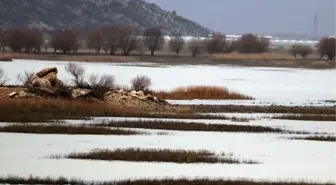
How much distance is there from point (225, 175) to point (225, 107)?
23.2 m

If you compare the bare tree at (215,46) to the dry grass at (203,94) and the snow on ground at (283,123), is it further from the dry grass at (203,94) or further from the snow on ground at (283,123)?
the snow on ground at (283,123)

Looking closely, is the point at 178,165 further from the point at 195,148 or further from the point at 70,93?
the point at 70,93

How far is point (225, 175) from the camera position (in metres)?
18.8

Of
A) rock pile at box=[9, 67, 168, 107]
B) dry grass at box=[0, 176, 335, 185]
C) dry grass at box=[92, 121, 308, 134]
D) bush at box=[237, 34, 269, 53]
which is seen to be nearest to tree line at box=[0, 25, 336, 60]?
bush at box=[237, 34, 269, 53]

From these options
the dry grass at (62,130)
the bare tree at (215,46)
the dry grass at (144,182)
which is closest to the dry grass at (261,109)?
the dry grass at (62,130)

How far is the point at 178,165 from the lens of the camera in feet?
66.5

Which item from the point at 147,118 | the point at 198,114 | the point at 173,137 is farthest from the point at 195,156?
the point at 198,114

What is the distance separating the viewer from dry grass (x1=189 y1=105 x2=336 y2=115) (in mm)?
39719

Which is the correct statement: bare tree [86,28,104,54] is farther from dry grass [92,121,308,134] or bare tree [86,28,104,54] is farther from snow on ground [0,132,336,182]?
snow on ground [0,132,336,182]

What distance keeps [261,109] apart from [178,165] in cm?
2120

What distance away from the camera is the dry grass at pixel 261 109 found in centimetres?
3972

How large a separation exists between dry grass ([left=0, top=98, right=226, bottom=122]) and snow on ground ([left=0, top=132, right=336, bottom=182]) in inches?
280

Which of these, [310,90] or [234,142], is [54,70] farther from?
[310,90]

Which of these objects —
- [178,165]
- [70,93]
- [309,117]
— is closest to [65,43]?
[70,93]
